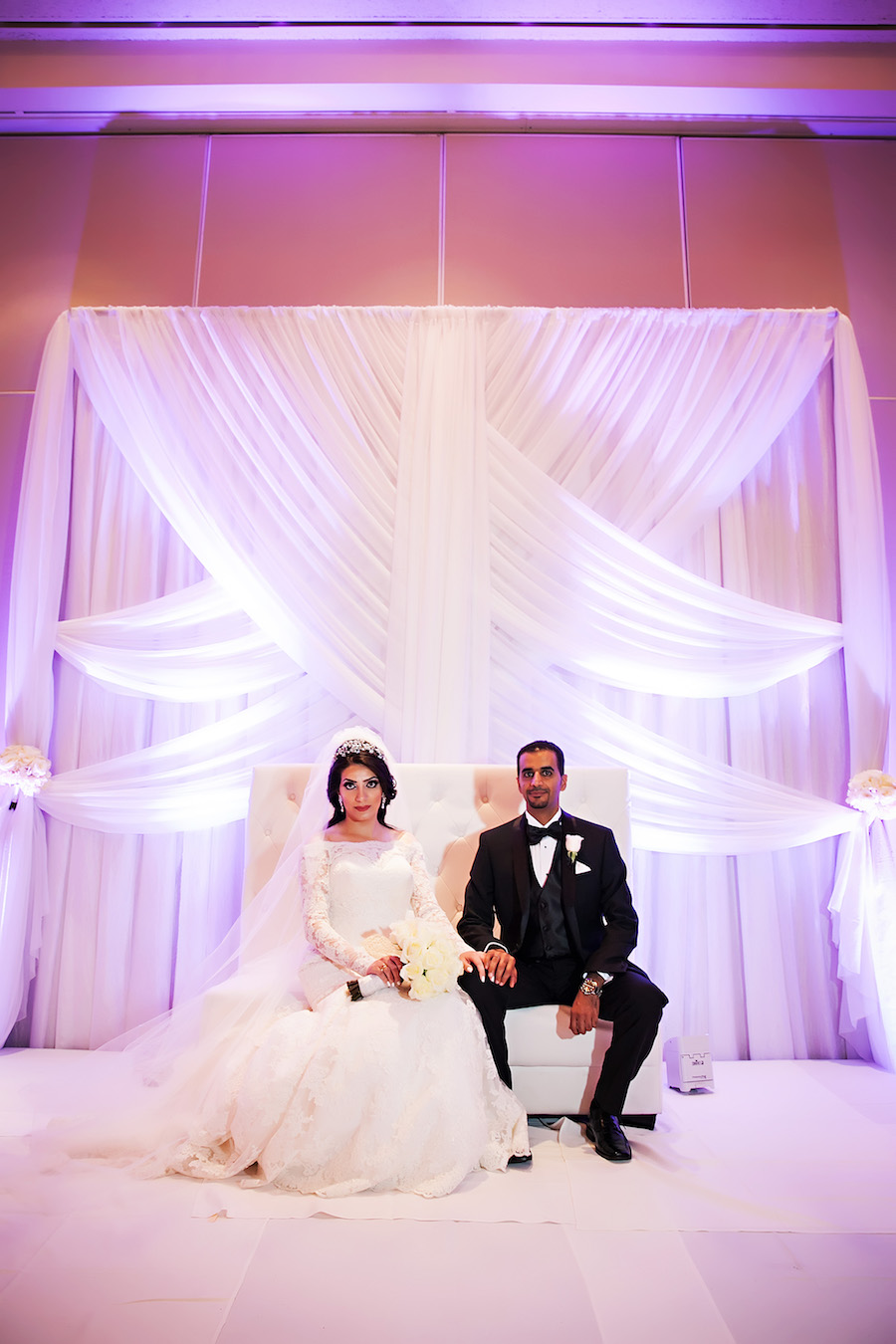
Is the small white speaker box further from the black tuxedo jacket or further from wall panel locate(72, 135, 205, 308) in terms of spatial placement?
wall panel locate(72, 135, 205, 308)

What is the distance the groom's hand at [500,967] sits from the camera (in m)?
2.93

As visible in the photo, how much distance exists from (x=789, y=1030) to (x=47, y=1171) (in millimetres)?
3178

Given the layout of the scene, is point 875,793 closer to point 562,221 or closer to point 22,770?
point 562,221

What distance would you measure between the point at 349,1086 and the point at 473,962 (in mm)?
602

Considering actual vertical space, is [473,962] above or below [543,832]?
below

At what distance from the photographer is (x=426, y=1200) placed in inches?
96.0

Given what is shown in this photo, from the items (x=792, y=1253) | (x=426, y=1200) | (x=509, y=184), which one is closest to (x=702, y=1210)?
(x=792, y=1253)

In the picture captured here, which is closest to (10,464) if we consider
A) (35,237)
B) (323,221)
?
(35,237)

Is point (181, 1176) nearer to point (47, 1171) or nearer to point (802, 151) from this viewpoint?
point (47, 1171)

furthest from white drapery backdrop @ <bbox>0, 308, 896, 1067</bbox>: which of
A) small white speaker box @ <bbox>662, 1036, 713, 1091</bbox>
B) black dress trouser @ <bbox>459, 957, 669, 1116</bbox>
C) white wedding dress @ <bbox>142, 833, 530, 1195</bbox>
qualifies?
white wedding dress @ <bbox>142, 833, 530, 1195</bbox>

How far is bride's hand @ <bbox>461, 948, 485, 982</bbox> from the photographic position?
294cm

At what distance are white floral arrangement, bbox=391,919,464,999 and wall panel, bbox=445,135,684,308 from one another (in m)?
3.36

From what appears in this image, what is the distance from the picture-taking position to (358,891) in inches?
123

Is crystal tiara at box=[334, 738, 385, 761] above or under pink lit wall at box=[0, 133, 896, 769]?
under
